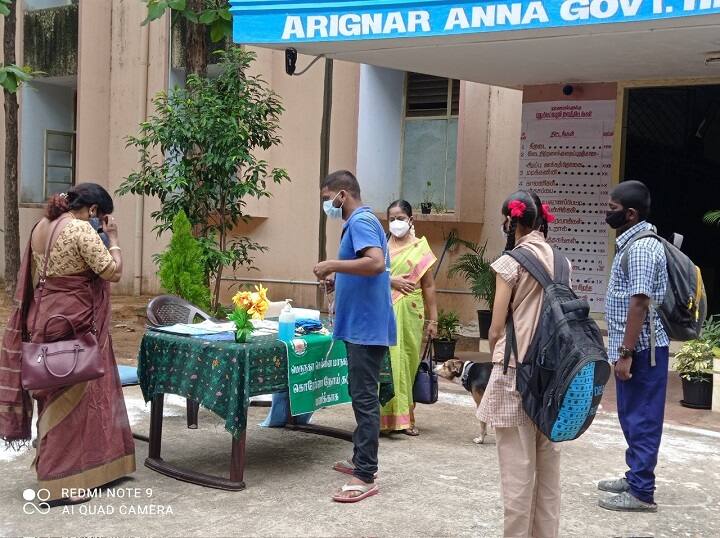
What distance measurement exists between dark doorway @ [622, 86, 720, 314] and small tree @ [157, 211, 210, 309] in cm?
481

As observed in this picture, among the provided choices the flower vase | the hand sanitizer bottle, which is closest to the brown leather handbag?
the flower vase

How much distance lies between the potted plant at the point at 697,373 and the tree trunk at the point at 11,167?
8788 mm

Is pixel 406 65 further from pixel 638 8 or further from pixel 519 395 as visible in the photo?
pixel 519 395

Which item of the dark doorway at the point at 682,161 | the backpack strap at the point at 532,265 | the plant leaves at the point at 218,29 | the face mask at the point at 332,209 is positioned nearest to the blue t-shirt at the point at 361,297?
the face mask at the point at 332,209

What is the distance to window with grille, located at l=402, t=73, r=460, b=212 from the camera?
37.5 feet

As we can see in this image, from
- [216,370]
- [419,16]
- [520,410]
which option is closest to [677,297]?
[520,410]

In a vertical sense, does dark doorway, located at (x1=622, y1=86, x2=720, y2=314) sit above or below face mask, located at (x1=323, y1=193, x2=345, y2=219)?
above

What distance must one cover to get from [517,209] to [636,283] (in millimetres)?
1063

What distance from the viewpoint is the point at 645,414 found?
4.74m

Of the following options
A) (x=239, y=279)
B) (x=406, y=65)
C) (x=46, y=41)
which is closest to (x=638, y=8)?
(x=406, y=65)

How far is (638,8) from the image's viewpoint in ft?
21.0

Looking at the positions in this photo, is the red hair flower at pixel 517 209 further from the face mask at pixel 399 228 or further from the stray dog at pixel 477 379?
the face mask at pixel 399 228

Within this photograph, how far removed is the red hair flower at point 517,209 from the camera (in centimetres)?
396

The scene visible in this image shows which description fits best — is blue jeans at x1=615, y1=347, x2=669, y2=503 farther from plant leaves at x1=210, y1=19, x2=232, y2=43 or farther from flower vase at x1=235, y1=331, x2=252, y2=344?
plant leaves at x1=210, y1=19, x2=232, y2=43
